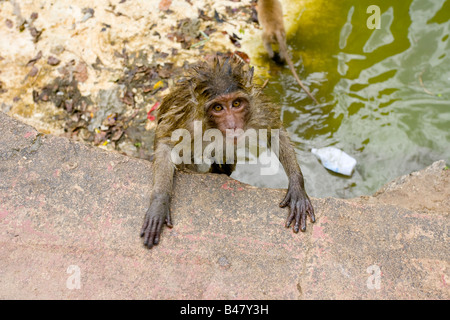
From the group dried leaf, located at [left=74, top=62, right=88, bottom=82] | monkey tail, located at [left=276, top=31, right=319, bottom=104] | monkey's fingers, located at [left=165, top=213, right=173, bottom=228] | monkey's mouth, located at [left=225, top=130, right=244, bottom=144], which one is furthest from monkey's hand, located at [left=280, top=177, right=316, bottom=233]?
dried leaf, located at [left=74, top=62, right=88, bottom=82]

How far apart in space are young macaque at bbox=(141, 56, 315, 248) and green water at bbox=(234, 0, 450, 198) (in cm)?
191

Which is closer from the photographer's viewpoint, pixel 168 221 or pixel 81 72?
pixel 168 221

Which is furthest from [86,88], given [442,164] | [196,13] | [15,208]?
[442,164]

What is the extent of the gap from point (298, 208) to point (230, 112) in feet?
3.62

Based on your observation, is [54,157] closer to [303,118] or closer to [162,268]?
[162,268]

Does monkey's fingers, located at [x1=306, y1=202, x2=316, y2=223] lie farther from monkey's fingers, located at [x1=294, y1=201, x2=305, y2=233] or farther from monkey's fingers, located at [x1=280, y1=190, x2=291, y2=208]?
monkey's fingers, located at [x1=280, y1=190, x2=291, y2=208]

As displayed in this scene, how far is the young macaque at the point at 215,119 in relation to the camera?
353 centimetres

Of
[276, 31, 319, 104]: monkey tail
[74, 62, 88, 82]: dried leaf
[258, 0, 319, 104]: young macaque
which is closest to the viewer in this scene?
[276, 31, 319, 104]: monkey tail

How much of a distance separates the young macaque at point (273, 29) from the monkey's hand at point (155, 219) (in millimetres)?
3811

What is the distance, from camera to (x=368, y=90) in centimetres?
659

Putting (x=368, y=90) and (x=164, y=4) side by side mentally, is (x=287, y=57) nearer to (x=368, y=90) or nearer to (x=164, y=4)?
(x=368, y=90)

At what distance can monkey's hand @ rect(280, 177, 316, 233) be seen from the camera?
362 cm

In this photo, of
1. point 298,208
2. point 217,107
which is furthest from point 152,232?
point 298,208

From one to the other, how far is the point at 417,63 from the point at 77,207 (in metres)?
5.92
